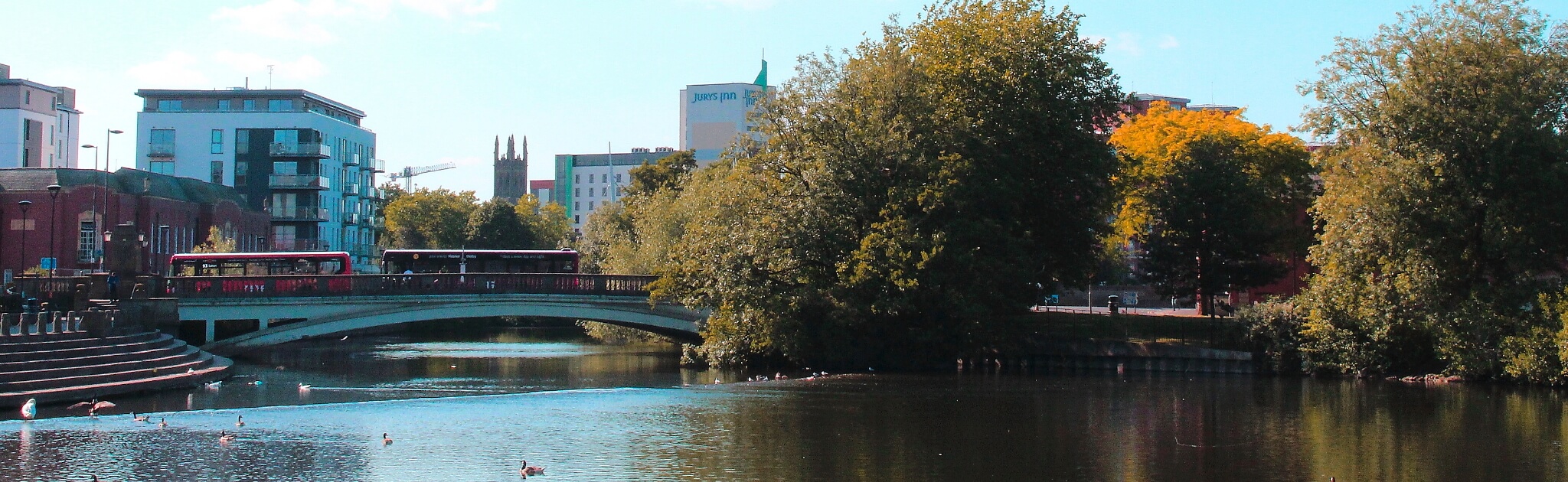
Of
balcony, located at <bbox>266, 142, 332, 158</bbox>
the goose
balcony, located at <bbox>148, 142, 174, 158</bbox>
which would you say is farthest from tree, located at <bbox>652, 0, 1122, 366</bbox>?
balcony, located at <bbox>148, 142, 174, 158</bbox>

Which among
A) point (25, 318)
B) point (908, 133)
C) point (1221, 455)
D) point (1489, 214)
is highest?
point (908, 133)

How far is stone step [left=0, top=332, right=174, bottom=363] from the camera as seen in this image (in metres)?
35.7

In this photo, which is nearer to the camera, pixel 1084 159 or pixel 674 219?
pixel 1084 159

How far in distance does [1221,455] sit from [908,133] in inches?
881

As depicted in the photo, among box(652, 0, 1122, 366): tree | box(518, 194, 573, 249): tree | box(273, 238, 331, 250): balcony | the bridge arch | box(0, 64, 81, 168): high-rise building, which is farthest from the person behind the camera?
box(518, 194, 573, 249): tree

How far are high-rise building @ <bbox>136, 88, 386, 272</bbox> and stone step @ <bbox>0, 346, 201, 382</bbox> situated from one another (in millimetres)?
61505

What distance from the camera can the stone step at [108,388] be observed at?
3338cm

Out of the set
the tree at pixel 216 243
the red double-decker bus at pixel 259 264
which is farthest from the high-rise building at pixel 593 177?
the red double-decker bus at pixel 259 264

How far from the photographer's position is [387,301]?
53.4 meters

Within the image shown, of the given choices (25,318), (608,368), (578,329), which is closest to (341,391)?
(25,318)

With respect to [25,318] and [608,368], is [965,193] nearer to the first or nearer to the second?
[608,368]

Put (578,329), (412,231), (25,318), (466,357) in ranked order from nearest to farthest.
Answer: (25,318) < (466,357) < (578,329) < (412,231)

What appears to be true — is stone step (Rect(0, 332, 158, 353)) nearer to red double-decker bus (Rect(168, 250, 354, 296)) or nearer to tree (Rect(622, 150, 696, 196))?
red double-decker bus (Rect(168, 250, 354, 296))

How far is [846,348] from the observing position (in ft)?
161
